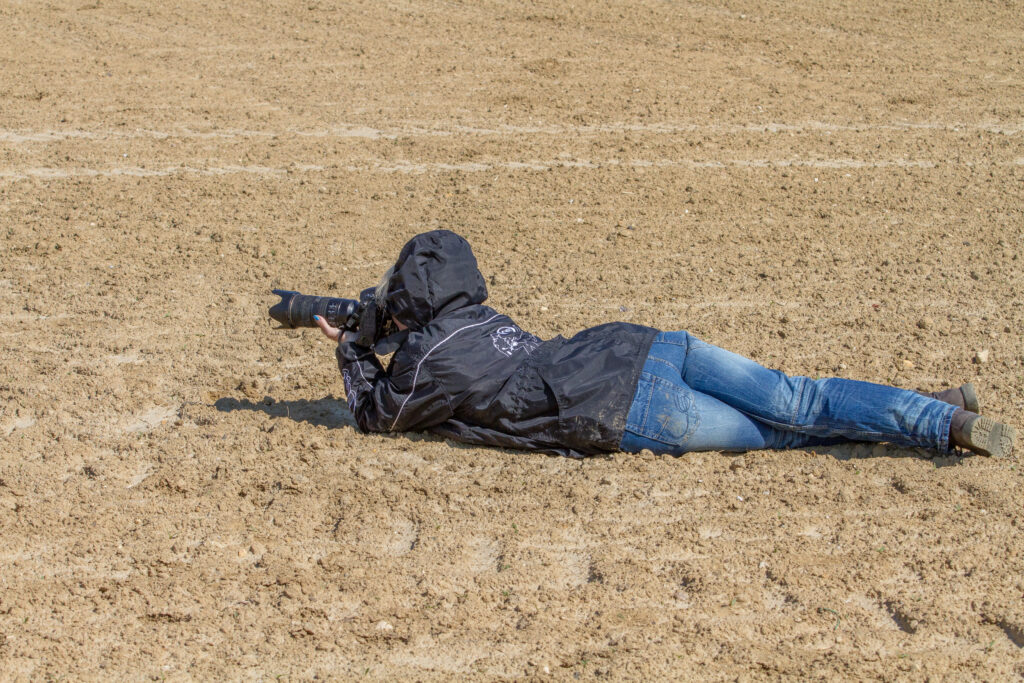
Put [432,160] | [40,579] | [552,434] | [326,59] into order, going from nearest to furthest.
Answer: [40,579] → [552,434] → [432,160] → [326,59]

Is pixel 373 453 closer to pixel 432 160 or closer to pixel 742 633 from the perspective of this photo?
pixel 742 633

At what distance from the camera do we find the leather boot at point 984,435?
146 inches

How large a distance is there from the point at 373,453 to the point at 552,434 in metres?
0.79

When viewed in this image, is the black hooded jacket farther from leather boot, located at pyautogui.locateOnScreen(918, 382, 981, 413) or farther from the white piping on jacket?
leather boot, located at pyautogui.locateOnScreen(918, 382, 981, 413)

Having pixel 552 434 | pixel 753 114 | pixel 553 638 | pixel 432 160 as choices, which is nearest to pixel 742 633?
pixel 553 638

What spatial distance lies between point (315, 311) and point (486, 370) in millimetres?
806

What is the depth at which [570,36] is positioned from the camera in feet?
34.2

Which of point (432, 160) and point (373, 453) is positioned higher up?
point (432, 160)

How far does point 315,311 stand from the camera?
4.20 meters

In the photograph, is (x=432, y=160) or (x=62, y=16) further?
(x=62, y=16)

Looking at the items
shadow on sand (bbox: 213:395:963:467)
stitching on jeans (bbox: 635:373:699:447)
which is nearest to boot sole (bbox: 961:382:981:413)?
shadow on sand (bbox: 213:395:963:467)

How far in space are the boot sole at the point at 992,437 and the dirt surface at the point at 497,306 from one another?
16 cm

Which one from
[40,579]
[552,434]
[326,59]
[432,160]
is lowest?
[40,579]

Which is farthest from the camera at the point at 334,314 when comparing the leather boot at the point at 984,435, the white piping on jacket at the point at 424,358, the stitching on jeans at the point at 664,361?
the leather boot at the point at 984,435
